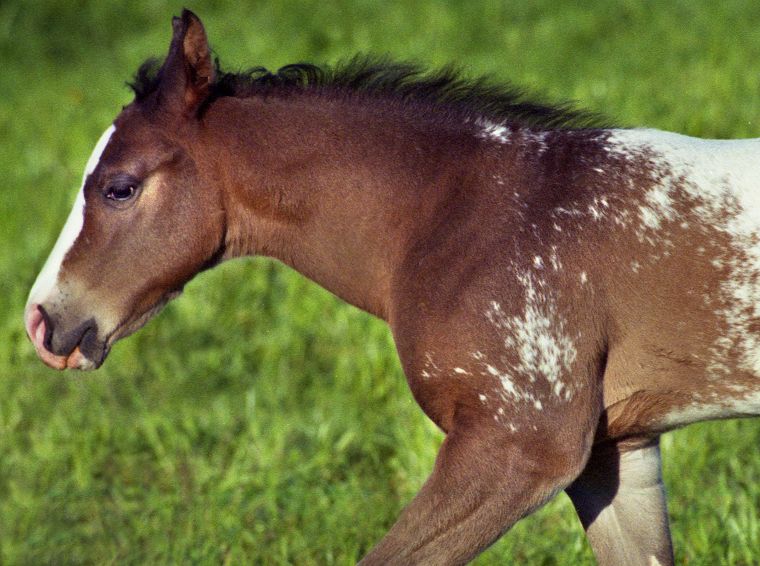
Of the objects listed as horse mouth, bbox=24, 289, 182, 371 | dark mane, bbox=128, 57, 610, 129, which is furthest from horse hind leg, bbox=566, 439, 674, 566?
horse mouth, bbox=24, 289, 182, 371

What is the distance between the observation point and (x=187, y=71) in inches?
146

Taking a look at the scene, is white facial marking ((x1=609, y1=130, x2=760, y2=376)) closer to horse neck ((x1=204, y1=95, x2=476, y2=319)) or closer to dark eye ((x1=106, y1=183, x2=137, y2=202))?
horse neck ((x1=204, y1=95, x2=476, y2=319))

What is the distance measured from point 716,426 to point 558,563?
117cm

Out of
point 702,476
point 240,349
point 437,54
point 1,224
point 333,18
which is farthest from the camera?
point 333,18

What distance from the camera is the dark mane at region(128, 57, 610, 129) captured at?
3.83 metres

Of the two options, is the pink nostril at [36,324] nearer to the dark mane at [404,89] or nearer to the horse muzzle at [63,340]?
the horse muzzle at [63,340]

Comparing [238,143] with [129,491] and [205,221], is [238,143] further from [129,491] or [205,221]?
[129,491]

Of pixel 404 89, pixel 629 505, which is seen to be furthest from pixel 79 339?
pixel 629 505

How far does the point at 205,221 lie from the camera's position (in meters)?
3.76

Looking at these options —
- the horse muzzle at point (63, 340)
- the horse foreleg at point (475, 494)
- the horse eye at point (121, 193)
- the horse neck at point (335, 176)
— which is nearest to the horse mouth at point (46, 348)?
the horse muzzle at point (63, 340)

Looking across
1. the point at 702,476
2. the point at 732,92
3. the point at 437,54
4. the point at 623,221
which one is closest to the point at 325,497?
the point at 702,476

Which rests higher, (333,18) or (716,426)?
(333,18)

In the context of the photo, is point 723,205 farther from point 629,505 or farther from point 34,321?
point 34,321

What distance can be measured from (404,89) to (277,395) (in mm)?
2670
